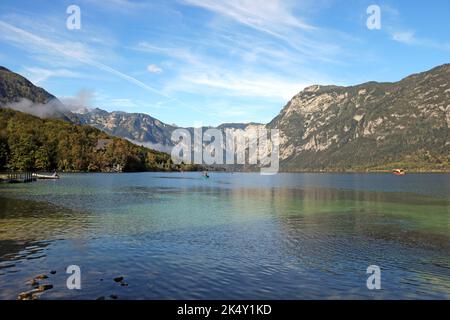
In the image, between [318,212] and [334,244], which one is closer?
[334,244]

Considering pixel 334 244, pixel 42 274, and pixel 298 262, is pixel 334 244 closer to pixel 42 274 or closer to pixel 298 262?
pixel 298 262

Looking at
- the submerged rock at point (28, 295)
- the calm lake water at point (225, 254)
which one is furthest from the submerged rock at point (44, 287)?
the calm lake water at point (225, 254)

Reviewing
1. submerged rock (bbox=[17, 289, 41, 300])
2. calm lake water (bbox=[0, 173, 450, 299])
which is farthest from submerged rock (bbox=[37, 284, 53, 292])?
calm lake water (bbox=[0, 173, 450, 299])

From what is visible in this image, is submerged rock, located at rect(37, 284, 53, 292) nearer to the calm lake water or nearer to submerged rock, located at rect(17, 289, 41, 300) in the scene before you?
submerged rock, located at rect(17, 289, 41, 300)

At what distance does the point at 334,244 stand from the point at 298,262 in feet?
32.4

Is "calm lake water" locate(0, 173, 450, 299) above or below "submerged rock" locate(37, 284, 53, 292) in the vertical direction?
below

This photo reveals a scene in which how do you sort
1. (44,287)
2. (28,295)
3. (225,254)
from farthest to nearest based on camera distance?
(225,254) → (44,287) → (28,295)

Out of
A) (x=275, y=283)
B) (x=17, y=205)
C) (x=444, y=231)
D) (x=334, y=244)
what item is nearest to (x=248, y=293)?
(x=275, y=283)

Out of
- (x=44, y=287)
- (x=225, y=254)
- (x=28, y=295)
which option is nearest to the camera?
(x=28, y=295)

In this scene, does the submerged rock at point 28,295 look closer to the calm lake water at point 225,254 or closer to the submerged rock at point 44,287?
the submerged rock at point 44,287

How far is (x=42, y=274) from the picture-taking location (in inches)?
1062

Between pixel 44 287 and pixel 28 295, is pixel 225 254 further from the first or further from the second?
pixel 28 295

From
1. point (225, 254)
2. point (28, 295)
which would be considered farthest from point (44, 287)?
point (225, 254)

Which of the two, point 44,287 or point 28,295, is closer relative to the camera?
point 28,295
